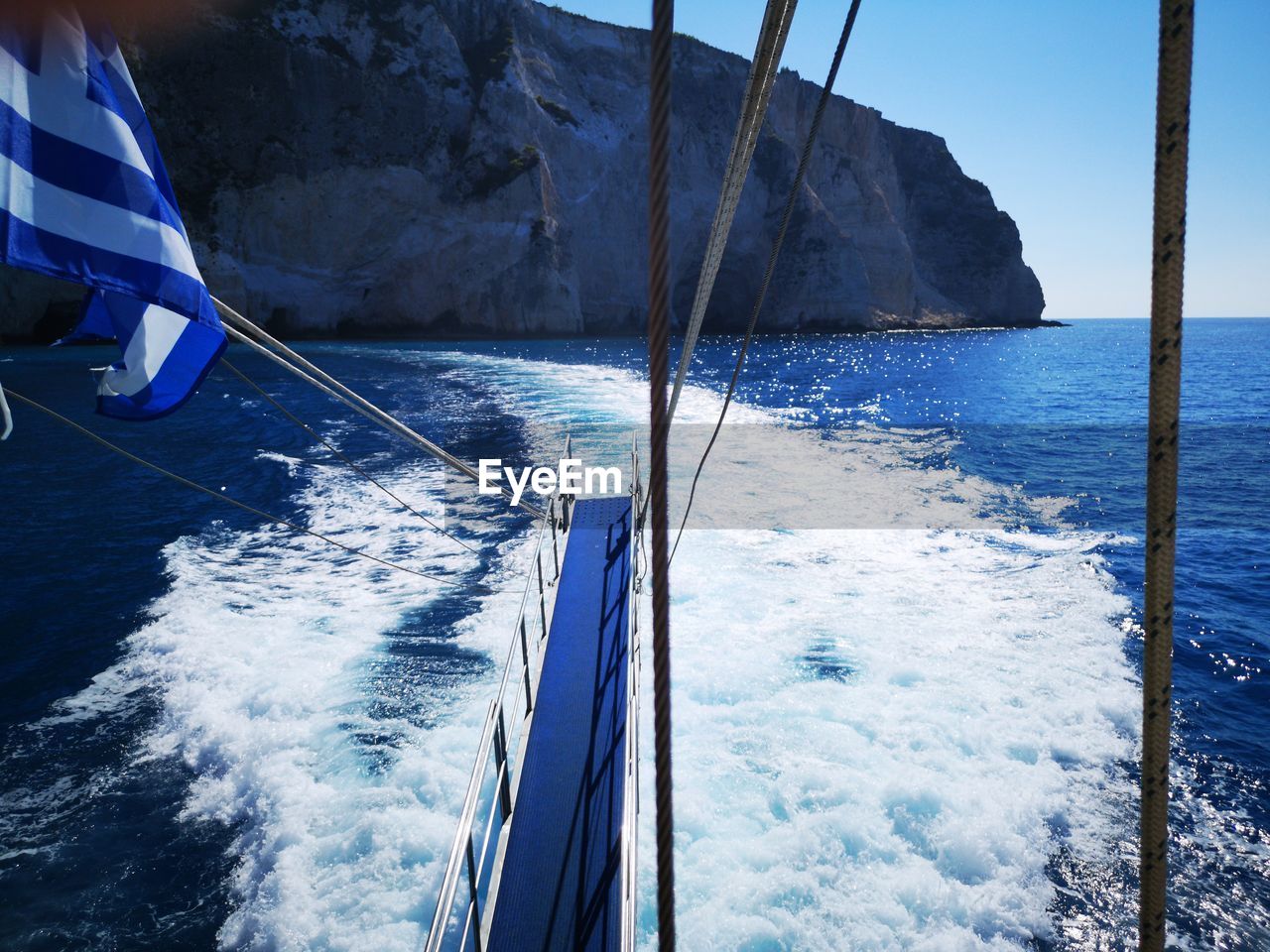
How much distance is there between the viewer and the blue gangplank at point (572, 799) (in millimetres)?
3990

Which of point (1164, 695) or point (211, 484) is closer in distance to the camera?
point (1164, 695)

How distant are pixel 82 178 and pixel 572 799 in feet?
16.1

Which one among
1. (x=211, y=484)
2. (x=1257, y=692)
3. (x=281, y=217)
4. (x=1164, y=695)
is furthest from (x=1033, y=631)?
(x=281, y=217)

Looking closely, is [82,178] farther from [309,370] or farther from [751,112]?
[751,112]

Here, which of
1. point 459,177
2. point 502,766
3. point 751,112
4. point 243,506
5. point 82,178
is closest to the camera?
point 82,178

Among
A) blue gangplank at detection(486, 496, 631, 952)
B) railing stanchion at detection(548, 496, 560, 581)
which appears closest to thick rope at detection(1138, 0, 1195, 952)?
blue gangplank at detection(486, 496, 631, 952)

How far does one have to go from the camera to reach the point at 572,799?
4.89m

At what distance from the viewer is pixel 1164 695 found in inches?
64.7

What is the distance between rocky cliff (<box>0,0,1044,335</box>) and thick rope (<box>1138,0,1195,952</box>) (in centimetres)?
5197

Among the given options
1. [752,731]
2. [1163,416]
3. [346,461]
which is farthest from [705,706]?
[1163,416]

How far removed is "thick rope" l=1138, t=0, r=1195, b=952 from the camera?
4.37 feet

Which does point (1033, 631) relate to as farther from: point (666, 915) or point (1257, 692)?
point (666, 915)

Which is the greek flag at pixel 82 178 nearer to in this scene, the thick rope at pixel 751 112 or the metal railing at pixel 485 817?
the thick rope at pixel 751 112

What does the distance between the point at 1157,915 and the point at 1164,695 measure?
613 millimetres
